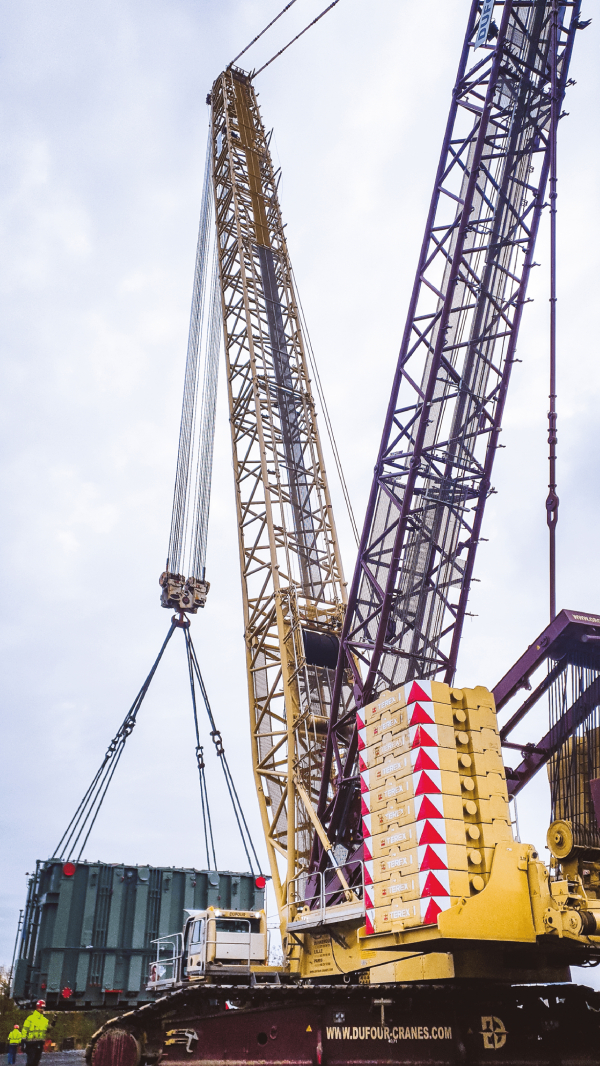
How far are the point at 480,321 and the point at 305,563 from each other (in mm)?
8480

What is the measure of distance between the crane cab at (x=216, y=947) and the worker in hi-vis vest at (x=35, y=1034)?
406 cm

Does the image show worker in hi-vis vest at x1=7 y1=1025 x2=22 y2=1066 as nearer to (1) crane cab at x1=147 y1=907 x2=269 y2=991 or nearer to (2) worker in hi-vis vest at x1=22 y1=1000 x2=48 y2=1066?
(2) worker in hi-vis vest at x1=22 y1=1000 x2=48 y2=1066

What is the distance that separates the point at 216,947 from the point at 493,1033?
524 centimetres

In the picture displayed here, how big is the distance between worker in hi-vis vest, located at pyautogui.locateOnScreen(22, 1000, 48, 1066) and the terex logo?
34.1ft

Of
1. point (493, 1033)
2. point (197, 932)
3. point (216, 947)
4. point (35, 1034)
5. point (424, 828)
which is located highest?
point (424, 828)

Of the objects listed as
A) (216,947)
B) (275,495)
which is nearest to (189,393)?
(275,495)

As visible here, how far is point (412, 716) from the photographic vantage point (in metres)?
9.43

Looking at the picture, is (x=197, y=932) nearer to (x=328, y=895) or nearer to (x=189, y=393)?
(x=328, y=895)

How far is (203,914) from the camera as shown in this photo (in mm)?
14117

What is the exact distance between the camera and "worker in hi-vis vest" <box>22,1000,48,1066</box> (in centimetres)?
1670

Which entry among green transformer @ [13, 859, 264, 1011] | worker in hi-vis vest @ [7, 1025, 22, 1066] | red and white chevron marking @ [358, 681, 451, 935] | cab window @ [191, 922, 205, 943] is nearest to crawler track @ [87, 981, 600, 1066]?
red and white chevron marking @ [358, 681, 451, 935]

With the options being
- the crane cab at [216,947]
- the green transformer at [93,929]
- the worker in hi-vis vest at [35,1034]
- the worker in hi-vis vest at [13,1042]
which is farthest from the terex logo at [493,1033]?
the worker in hi-vis vest at [13,1042]

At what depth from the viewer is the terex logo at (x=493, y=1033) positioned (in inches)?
388

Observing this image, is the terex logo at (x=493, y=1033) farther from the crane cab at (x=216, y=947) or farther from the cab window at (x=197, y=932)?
the cab window at (x=197, y=932)
